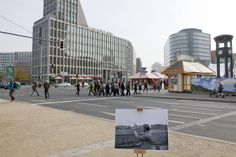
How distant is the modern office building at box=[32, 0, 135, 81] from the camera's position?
340 feet

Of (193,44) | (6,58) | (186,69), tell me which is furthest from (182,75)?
(6,58)

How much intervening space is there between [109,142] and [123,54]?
458 ft

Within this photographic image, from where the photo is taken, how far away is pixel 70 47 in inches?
4370

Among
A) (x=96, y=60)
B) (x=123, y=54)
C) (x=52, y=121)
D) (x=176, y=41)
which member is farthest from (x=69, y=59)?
(x=52, y=121)

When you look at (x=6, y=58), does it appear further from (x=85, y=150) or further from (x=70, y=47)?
(x=85, y=150)

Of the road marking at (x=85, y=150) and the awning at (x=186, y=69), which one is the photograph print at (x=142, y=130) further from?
the awning at (x=186, y=69)

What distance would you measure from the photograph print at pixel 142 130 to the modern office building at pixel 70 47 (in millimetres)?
89443

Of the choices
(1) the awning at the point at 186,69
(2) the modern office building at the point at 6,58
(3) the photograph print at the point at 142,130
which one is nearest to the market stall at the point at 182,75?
(1) the awning at the point at 186,69

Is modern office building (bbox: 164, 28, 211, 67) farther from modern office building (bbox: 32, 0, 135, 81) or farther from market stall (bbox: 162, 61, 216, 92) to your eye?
market stall (bbox: 162, 61, 216, 92)

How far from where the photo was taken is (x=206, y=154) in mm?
5816

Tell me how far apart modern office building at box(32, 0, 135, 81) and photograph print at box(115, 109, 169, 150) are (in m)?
89.4

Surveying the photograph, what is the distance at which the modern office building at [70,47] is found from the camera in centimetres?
10356

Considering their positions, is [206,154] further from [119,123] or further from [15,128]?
[15,128]

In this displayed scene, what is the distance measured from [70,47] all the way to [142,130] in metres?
110
